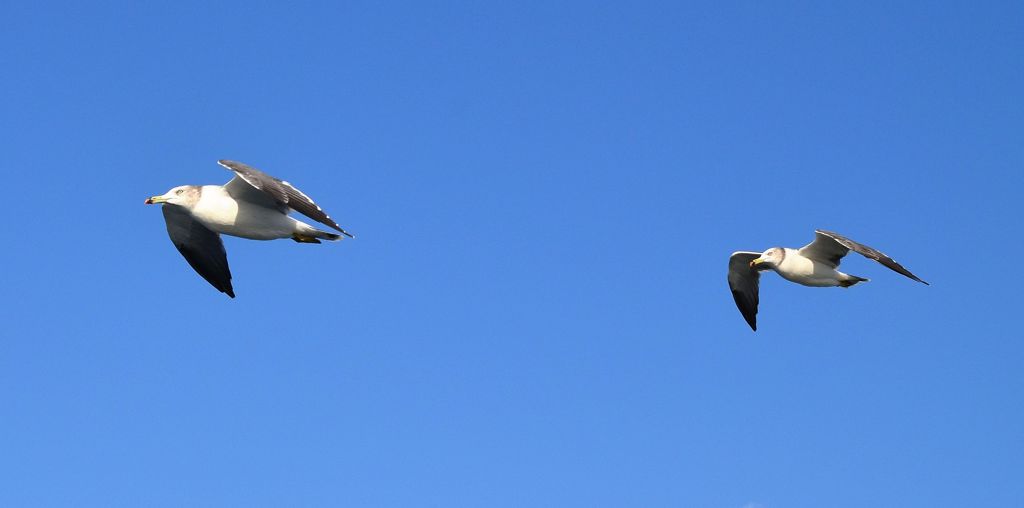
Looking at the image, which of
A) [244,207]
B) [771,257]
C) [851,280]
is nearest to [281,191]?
[244,207]

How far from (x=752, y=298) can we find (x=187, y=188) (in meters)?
13.3

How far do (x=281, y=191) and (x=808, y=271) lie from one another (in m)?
11.5

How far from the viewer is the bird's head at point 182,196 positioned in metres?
22.5

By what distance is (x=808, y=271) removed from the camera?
1027 inches

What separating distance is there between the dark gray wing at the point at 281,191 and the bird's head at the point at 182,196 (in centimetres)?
80

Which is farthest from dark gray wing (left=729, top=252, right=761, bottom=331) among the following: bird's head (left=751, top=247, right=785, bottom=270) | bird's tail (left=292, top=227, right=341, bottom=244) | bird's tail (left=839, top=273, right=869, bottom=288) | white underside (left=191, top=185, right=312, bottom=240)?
white underside (left=191, top=185, right=312, bottom=240)

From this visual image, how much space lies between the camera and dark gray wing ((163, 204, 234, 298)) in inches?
1000

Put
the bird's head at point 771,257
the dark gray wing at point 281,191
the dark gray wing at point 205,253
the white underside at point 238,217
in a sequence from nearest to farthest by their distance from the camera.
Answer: the dark gray wing at point 281,191, the white underside at point 238,217, the dark gray wing at point 205,253, the bird's head at point 771,257

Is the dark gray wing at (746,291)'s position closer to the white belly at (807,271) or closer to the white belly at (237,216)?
the white belly at (807,271)

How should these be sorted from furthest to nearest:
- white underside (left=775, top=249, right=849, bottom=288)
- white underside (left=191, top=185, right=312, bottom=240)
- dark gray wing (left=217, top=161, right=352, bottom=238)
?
white underside (left=775, top=249, right=849, bottom=288) < white underside (left=191, top=185, right=312, bottom=240) < dark gray wing (left=217, top=161, right=352, bottom=238)

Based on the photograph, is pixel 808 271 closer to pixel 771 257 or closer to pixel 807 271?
pixel 807 271

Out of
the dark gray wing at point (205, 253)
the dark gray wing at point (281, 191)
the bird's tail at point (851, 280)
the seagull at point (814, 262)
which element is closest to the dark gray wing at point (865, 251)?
the seagull at point (814, 262)

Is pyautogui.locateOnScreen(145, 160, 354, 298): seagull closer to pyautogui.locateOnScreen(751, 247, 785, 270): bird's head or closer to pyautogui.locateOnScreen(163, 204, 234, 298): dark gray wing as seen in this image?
pyautogui.locateOnScreen(163, 204, 234, 298): dark gray wing

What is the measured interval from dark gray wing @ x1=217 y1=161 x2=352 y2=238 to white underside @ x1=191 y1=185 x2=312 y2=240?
0.34m
